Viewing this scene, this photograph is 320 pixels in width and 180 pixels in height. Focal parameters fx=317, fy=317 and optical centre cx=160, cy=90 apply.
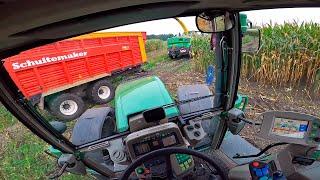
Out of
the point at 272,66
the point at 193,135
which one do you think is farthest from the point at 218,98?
the point at 272,66

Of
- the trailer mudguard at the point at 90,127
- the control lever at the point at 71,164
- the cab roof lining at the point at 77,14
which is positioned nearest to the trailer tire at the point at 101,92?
the trailer mudguard at the point at 90,127

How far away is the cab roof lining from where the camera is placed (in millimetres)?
1062

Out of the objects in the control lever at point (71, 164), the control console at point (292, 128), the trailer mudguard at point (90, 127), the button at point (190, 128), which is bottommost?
the trailer mudguard at point (90, 127)

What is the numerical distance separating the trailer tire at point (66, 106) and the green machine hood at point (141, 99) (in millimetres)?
3450

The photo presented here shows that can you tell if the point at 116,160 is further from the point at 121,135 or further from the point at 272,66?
the point at 272,66

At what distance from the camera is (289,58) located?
6836 mm

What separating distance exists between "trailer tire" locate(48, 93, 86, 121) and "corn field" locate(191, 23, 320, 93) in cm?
333

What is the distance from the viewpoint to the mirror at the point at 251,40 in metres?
2.48

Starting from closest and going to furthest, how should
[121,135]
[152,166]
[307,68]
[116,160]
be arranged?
1. [152,166]
2. [116,160]
3. [121,135]
4. [307,68]

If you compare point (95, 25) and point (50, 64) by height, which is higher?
point (95, 25)

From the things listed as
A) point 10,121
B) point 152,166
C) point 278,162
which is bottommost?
point 10,121

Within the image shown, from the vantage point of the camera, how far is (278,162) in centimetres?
229

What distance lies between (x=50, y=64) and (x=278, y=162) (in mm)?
5986

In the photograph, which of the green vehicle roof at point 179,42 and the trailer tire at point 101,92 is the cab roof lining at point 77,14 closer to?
the trailer tire at point 101,92
